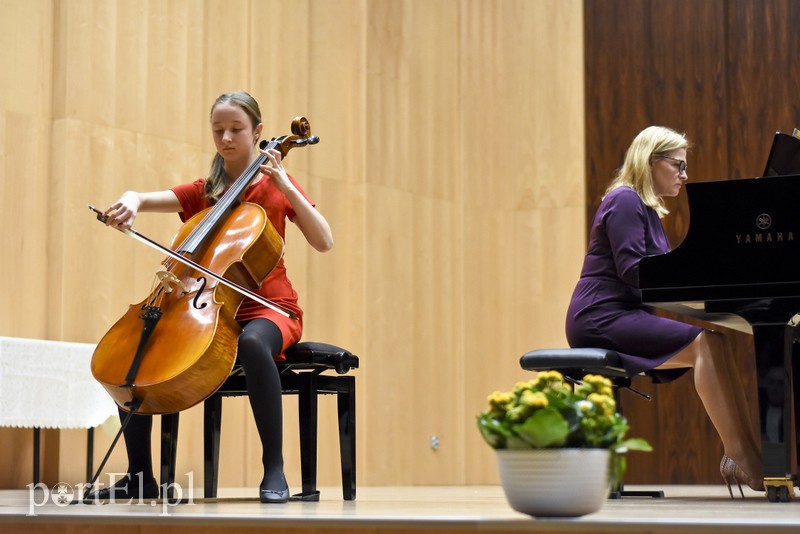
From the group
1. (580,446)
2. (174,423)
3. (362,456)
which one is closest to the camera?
(580,446)

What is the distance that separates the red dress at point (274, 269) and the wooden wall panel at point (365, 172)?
1.54 metres

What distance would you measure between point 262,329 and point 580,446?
3.60ft

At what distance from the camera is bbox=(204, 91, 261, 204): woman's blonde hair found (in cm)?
329

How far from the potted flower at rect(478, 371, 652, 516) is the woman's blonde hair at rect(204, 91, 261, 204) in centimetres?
132

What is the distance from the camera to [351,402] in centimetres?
351

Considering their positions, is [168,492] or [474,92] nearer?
[168,492]

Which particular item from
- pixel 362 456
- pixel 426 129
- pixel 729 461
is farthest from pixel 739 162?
pixel 729 461

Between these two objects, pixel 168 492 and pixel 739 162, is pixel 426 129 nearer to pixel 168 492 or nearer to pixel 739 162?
pixel 739 162

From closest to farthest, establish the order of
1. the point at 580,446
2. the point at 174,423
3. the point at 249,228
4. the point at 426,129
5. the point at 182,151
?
1. the point at 580,446
2. the point at 249,228
3. the point at 174,423
4. the point at 182,151
5. the point at 426,129

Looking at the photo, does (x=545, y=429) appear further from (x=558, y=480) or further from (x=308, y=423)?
(x=308, y=423)

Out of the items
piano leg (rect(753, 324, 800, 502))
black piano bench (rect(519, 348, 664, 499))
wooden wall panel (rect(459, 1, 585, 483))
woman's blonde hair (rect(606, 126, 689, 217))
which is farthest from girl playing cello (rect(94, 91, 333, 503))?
wooden wall panel (rect(459, 1, 585, 483))

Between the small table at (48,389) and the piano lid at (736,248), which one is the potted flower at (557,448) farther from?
the small table at (48,389)

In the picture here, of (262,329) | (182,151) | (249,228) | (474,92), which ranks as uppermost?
(474,92)

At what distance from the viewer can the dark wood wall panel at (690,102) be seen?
5.86 meters
